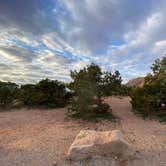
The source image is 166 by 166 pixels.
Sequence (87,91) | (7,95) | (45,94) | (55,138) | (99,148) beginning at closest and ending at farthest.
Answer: (99,148) < (55,138) < (87,91) < (45,94) < (7,95)

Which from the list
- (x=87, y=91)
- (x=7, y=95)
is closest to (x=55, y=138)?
(x=87, y=91)

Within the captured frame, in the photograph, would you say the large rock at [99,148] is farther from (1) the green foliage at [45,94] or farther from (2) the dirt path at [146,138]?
(1) the green foliage at [45,94]

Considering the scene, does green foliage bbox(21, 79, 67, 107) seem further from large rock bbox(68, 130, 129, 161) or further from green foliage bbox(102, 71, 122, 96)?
large rock bbox(68, 130, 129, 161)

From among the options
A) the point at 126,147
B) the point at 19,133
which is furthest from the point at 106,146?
the point at 19,133

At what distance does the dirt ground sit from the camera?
153 inches

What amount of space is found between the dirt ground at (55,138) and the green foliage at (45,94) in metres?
1.77

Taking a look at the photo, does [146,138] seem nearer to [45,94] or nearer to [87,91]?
[87,91]

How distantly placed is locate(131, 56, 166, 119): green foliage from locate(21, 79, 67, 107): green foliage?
4.47 metres

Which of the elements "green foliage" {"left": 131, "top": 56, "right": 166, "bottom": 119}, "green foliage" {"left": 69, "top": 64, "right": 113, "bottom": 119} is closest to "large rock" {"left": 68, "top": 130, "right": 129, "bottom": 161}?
"green foliage" {"left": 69, "top": 64, "right": 113, "bottom": 119}

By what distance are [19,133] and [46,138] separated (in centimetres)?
120

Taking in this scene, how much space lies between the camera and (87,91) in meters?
7.70

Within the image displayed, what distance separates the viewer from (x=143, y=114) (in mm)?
8445

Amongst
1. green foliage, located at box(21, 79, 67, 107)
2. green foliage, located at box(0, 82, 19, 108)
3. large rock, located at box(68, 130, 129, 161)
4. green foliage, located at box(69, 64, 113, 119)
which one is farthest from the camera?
green foliage, located at box(0, 82, 19, 108)

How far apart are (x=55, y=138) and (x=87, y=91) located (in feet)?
9.94
